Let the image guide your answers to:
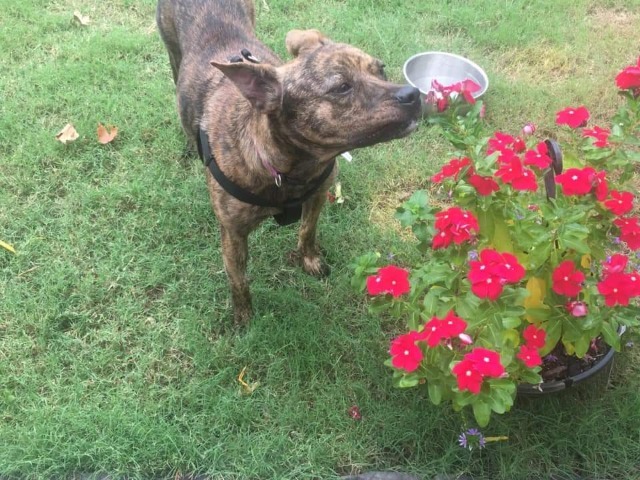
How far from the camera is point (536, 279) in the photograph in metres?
2.30

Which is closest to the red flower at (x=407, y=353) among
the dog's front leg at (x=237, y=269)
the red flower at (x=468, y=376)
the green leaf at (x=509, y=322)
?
the red flower at (x=468, y=376)

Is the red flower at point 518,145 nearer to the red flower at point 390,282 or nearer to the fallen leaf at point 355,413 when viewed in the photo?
the red flower at point 390,282

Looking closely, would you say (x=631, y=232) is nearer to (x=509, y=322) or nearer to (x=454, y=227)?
(x=509, y=322)

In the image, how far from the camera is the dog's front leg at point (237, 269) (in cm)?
303

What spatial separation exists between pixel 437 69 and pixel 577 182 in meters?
2.84

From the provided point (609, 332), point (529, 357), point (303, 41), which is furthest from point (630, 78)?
point (303, 41)

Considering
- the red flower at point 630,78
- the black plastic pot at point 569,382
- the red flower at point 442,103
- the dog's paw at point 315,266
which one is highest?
the red flower at point 630,78

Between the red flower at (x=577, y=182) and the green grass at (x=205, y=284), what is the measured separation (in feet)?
3.89

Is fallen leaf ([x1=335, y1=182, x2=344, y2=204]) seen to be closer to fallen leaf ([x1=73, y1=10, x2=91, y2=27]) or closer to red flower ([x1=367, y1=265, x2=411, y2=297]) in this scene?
red flower ([x1=367, y1=265, x2=411, y2=297])

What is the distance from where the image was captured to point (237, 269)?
3.13 metres

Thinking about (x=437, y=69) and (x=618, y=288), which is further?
A: (x=437, y=69)

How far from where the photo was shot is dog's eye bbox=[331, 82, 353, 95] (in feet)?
8.11

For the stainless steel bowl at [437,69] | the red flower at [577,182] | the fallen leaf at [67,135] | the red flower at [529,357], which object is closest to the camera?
the red flower at [577,182]

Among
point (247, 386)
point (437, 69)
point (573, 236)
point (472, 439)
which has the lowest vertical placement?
point (247, 386)
